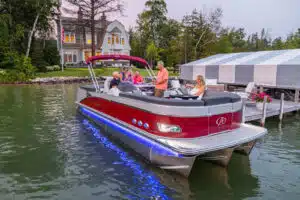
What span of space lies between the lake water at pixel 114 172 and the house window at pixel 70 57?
122 ft

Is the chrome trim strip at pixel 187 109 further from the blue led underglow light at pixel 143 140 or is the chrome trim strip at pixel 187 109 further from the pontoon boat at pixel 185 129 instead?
Result: the blue led underglow light at pixel 143 140

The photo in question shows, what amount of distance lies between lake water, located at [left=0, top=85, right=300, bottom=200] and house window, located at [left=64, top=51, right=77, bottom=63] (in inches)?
1463

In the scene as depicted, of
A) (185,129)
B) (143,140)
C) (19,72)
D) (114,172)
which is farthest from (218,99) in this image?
(19,72)

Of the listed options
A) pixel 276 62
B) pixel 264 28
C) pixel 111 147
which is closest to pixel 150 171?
pixel 111 147

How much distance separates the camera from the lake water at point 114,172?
4.57 meters

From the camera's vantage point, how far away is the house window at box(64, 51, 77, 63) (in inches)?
1702

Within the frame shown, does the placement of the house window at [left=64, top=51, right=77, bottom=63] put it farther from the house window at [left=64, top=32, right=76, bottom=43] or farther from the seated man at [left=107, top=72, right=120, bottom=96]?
the seated man at [left=107, top=72, right=120, bottom=96]

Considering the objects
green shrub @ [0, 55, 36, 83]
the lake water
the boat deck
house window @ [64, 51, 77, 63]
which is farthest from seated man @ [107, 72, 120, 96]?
house window @ [64, 51, 77, 63]

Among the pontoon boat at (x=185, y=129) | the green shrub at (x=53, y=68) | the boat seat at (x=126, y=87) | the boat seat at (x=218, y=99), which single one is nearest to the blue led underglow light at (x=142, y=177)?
the pontoon boat at (x=185, y=129)

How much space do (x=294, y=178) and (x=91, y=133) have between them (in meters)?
5.65

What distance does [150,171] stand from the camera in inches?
213

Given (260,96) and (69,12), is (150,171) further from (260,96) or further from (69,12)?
(69,12)

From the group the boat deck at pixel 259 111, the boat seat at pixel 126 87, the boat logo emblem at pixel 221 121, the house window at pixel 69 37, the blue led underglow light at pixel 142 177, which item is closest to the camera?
the blue led underglow light at pixel 142 177

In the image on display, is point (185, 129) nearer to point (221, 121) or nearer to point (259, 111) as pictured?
point (221, 121)
